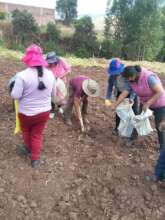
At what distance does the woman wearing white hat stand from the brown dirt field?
0.22 metres

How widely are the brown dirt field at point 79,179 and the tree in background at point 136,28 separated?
1467 centimetres

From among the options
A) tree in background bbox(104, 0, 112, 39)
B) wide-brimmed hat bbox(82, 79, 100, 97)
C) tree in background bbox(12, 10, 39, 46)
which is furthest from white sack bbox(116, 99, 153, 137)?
tree in background bbox(104, 0, 112, 39)

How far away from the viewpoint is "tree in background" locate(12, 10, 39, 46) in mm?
19812

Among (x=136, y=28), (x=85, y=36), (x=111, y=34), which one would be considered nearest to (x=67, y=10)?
(x=111, y=34)

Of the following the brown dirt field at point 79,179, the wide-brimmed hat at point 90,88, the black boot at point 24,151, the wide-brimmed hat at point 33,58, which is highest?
the wide-brimmed hat at point 33,58

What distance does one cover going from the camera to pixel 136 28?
1950 centimetres

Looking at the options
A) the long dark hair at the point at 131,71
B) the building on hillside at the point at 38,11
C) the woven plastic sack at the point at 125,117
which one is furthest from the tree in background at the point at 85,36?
the long dark hair at the point at 131,71

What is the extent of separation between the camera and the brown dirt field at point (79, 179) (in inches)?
142

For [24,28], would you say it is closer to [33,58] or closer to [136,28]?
[136,28]

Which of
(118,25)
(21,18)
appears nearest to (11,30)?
(21,18)

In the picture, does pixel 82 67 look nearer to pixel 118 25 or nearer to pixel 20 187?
pixel 20 187

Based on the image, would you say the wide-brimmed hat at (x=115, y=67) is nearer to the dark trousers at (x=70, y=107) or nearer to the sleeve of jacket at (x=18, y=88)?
the dark trousers at (x=70, y=107)

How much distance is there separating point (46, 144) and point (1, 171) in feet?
2.76

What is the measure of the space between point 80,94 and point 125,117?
2.36ft
